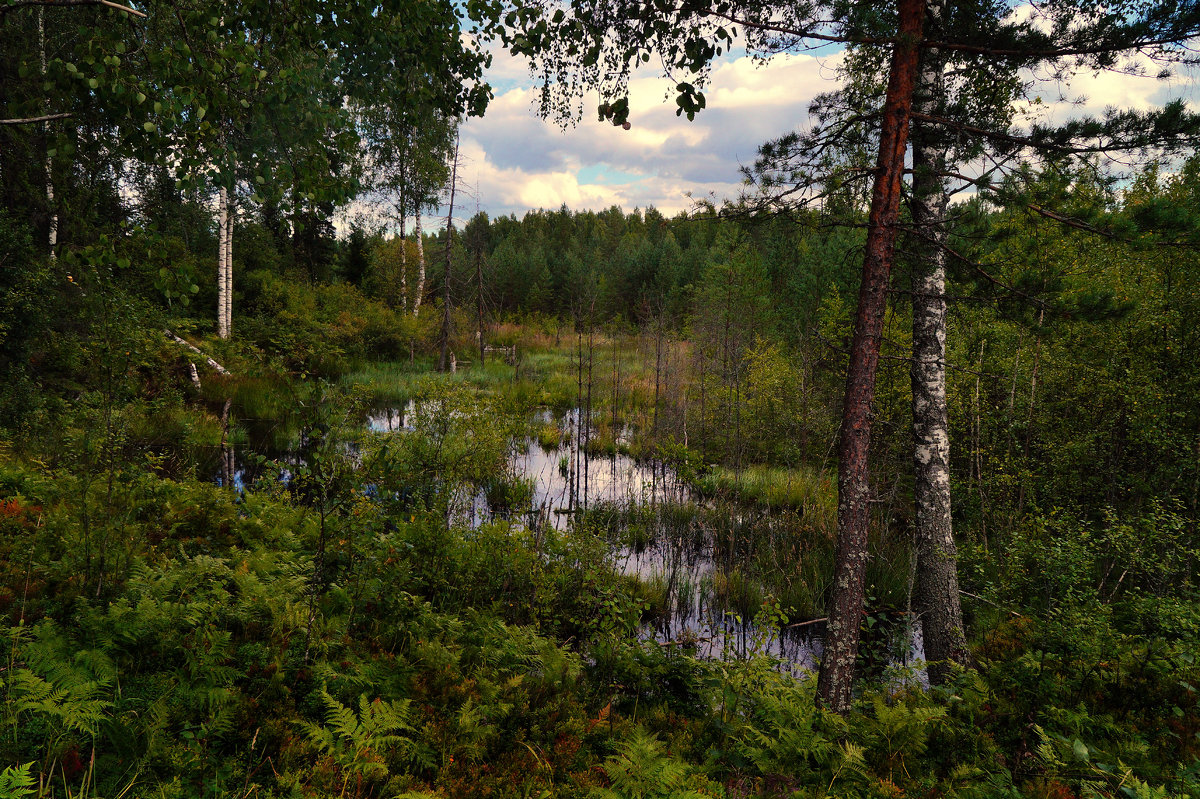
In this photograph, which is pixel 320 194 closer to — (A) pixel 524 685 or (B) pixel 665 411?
(A) pixel 524 685

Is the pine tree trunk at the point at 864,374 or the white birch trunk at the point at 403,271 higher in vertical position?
the white birch trunk at the point at 403,271

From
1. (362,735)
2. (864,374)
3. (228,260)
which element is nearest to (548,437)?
(228,260)

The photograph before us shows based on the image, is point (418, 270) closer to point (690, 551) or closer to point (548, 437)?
point (548, 437)

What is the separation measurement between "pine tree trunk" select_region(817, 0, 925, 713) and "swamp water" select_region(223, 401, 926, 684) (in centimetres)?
81

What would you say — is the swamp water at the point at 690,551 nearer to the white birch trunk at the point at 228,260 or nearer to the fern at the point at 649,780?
the fern at the point at 649,780

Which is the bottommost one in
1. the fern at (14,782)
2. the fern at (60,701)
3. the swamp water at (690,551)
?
the swamp water at (690,551)

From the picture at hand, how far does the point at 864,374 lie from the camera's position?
3506 mm

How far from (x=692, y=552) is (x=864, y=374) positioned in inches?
221

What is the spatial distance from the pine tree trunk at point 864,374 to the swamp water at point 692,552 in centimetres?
81

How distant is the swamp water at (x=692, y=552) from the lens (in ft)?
19.9

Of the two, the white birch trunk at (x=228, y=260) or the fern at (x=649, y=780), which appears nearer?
the fern at (x=649, y=780)

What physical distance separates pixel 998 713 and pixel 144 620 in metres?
5.10

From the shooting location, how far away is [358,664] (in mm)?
3135

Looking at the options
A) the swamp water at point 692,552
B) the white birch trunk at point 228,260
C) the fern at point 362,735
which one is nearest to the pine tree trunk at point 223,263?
the white birch trunk at point 228,260
